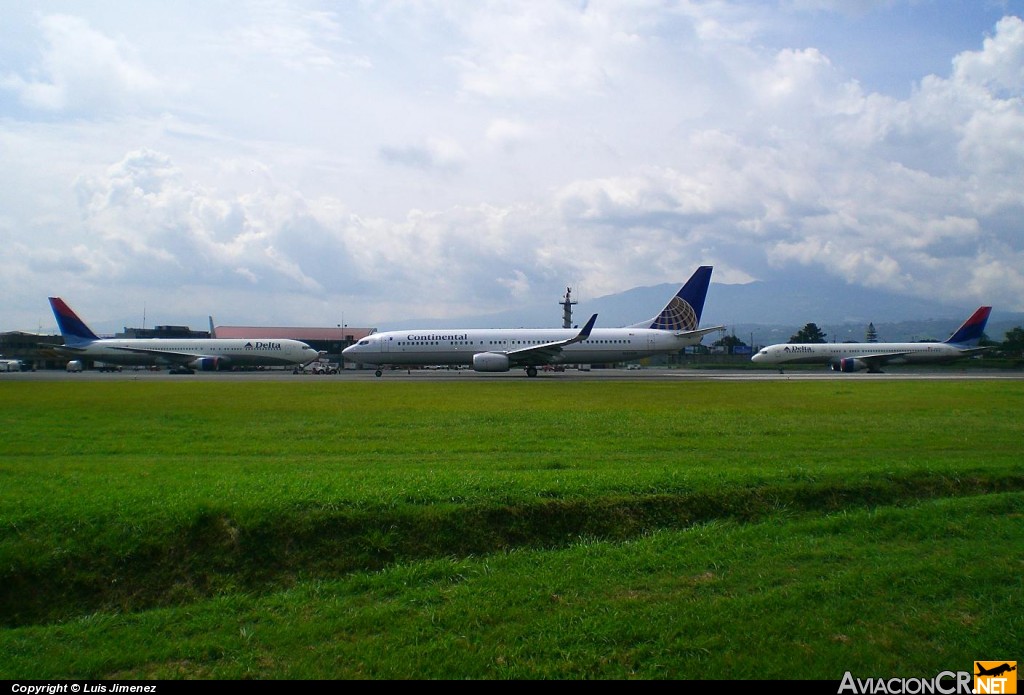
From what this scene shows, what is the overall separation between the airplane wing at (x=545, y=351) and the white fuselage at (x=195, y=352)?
26320 mm

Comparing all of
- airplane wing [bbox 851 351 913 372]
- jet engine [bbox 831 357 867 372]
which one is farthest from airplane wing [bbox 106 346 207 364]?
airplane wing [bbox 851 351 913 372]

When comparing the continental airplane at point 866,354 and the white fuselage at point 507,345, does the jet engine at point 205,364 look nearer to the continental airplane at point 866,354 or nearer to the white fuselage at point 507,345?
the white fuselage at point 507,345

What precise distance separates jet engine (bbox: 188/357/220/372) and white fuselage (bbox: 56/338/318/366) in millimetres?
188

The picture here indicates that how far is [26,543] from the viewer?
25.7 feet

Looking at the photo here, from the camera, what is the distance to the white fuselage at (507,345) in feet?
181

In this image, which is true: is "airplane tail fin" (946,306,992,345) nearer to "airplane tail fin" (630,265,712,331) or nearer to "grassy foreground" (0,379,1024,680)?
"airplane tail fin" (630,265,712,331)

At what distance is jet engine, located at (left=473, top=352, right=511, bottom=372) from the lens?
170ft

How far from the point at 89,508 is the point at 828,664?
7823 millimetres

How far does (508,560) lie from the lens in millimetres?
8219

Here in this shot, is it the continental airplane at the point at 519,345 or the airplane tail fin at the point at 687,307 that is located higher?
the airplane tail fin at the point at 687,307

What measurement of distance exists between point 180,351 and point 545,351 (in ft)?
121

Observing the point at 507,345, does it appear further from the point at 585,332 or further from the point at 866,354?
the point at 866,354

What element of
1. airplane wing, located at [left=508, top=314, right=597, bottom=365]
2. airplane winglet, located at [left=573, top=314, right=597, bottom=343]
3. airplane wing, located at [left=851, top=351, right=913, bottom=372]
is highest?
airplane winglet, located at [left=573, top=314, right=597, bottom=343]

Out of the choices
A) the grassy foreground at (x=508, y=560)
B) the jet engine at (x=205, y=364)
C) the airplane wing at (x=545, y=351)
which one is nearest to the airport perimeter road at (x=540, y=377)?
the airplane wing at (x=545, y=351)
